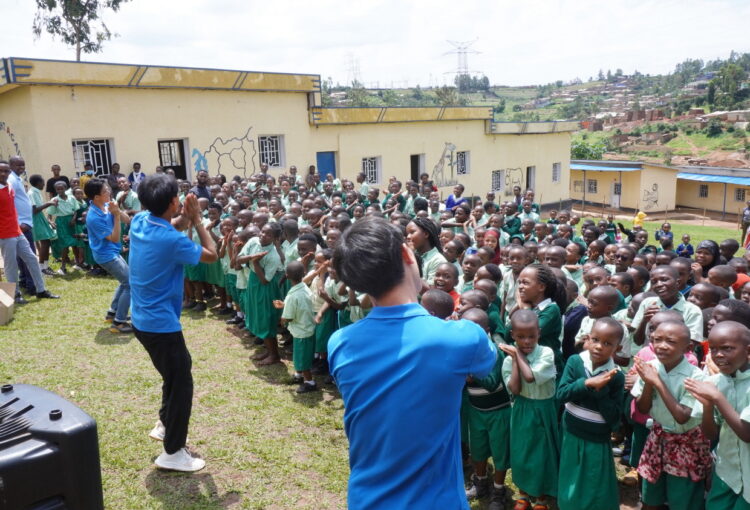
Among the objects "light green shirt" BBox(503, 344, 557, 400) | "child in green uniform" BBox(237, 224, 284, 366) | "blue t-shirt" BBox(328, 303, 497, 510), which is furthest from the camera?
"child in green uniform" BBox(237, 224, 284, 366)

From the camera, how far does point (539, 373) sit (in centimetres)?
323

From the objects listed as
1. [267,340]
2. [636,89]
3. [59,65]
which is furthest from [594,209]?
[636,89]

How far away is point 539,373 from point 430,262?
175 centimetres

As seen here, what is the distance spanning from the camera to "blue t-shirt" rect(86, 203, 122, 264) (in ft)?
19.7

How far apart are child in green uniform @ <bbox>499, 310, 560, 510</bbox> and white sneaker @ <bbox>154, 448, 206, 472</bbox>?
2.05m

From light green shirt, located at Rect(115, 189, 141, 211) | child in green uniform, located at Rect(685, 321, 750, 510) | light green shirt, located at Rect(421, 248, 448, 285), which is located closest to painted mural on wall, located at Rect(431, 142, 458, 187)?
light green shirt, located at Rect(115, 189, 141, 211)

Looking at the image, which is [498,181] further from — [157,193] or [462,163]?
[157,193]

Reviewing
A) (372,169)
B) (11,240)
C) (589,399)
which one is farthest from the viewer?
(372,169)

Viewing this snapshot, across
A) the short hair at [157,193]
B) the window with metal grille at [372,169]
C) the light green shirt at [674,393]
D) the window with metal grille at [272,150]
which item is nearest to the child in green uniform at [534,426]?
the light green shirt at [674,393]

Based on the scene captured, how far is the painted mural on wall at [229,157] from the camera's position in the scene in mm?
14852

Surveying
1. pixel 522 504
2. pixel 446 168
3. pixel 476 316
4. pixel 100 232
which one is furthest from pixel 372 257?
pixel 446 168

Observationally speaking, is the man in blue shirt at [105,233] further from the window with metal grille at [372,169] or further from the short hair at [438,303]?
the window with metal grille at [372,169]

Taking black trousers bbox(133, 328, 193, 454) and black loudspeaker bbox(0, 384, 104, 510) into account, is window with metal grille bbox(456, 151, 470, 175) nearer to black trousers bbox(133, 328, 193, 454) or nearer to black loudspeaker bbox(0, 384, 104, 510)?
black trousers bbox(133, 328, 193, 454)

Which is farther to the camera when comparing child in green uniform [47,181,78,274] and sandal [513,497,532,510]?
child in green uniform [47,181,78,274]
